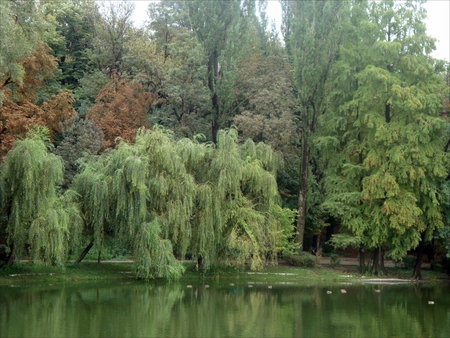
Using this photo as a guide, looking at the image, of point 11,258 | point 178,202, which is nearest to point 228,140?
point 178,202

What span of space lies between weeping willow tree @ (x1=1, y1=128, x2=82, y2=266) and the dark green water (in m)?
1.67

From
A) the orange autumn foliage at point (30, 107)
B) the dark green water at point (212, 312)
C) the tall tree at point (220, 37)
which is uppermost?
the tall tree at point (220, 37)

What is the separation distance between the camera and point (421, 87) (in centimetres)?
3250

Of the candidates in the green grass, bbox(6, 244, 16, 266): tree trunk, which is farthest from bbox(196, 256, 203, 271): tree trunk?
bbox(6, 244, 16, 266): tree trunk

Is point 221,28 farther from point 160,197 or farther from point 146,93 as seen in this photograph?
point 160,197

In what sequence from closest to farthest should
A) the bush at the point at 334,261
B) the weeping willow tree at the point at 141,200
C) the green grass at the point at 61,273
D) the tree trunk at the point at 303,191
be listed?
the green grass at the point at 61,273, the weeping willow tree at the point at 141,200, the tree trunk at the point at 303,191, the bush at the point at 334,261

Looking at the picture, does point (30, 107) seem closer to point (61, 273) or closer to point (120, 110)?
point (120, 110)

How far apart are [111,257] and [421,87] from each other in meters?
19.3

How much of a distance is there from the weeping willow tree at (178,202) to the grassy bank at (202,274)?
6.10 ft

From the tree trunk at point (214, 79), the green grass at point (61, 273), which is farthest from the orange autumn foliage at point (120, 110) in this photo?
the green grass at point (61, 273)

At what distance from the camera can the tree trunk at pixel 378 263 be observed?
33875 millimetres

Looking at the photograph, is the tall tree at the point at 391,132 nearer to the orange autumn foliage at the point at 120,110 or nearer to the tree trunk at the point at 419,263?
the tree trunk at the point at 419,263

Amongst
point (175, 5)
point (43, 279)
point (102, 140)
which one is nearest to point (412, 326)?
point (43, 279)

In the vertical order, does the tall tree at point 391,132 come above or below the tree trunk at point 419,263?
above
